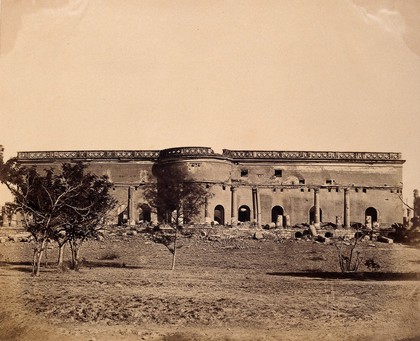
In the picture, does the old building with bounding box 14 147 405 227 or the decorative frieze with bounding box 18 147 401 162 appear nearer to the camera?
the decorative frieze with bounding box 18 147 401 162

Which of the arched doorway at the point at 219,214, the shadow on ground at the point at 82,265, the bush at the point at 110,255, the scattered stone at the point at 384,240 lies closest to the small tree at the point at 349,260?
the scattered stone at the point at 384,240

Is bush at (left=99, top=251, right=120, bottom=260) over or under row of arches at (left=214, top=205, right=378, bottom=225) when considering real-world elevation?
under

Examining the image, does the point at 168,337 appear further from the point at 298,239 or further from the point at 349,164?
the point at 349,164

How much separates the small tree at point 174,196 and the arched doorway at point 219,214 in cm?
144

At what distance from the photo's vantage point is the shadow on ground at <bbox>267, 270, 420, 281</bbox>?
1616 cm

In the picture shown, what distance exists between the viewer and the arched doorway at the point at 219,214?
28391mm

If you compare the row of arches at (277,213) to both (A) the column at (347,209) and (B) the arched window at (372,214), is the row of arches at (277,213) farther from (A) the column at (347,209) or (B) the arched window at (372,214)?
(A) the column at (347,209)

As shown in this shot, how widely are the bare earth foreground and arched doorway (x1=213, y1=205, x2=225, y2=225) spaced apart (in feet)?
31.4

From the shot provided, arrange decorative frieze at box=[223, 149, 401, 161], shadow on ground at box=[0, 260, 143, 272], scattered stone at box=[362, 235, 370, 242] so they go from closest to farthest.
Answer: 1. shadow on ground at box=[0, 260, 143, 272]
2. scattered stone at box=[362, 235, 370, 242]
3. decorative frieze at box=[223, 149, 401, 161]

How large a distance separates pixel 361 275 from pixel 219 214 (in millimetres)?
12688

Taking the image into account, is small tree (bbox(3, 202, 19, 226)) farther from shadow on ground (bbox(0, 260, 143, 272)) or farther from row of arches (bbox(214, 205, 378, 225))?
row of arches (bbox(214, 205, 378, 225))

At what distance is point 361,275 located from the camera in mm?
16797

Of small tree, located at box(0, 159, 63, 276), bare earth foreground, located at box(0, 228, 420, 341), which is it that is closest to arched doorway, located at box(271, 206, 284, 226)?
bare earth foreground, located at box(0, 228, 420, 341)

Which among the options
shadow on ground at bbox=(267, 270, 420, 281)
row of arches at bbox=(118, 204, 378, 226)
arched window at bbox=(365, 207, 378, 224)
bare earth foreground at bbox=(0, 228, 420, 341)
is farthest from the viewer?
arched window at bbox=(365, 207, 378, 224)
